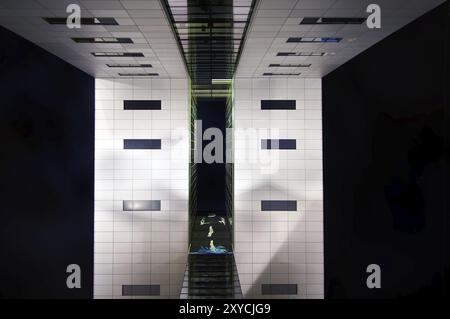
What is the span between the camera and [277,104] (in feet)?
41.8

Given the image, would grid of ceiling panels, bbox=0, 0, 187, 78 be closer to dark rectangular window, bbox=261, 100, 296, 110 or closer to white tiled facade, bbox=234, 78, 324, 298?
dark rectangular window, bbox=261, 100, 296, 110

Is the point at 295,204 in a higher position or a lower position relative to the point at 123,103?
lower

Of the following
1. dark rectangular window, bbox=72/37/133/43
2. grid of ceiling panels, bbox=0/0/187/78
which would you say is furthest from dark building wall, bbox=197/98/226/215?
dark rectangular window, bbox=72/37/133/43

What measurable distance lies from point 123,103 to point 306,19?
761 cm

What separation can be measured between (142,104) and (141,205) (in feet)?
12.2

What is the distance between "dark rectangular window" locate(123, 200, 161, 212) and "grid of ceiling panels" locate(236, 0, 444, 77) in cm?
566

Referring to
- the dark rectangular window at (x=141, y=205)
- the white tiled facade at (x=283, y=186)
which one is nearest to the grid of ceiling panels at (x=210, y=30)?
the white tiled facade at (x=283, y=186)

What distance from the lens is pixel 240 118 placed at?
12750mm

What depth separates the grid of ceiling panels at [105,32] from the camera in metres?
6.58

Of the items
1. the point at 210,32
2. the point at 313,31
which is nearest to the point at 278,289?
the point at 313,31

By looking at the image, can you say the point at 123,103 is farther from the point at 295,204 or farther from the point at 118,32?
the point at 295,204

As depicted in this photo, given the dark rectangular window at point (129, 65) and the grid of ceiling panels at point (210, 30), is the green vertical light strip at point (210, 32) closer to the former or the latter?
the grid of ceiling panels at point (210, 30)
